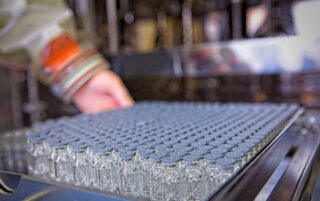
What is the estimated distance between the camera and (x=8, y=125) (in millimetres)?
2031

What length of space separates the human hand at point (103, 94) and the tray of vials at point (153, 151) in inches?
12.6

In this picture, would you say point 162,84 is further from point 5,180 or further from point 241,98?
point 5,180

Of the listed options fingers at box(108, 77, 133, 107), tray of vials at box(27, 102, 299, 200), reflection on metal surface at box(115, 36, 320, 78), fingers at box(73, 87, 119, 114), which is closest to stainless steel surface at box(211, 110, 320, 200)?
tray of vials at box(27, 102, 299, 200)

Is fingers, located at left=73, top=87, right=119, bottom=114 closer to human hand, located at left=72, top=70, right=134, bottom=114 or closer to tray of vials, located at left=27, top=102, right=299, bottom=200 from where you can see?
human hand, located at left=72, top=70, right=134, bottom=114

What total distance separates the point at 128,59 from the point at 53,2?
1.24ft

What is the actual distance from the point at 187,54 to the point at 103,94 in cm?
35

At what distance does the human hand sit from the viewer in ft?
3.54

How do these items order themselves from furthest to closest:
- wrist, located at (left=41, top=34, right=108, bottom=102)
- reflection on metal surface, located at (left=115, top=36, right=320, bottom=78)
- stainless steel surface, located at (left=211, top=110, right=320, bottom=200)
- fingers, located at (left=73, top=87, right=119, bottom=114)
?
1. fingers, located at (left=73, top=87, right=119, bottom=114)
2. wrist, located at (left=41, top=34, right=108, bottom=102)
3. reflection on metal surface, located at (left=115, top=36, right=320, bottom=78)
4. stainless steel surface, located at (left=211, top=110, right=320, bottom=200)

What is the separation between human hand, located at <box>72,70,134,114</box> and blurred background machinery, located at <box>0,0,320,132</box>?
210 mm

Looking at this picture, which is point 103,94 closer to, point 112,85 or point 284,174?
point 112,85

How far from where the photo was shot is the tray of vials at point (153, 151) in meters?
0.43

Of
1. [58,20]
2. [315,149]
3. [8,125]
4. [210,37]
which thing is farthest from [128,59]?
[8,125]

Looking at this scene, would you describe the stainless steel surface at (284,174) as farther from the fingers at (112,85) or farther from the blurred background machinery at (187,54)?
the fingers at (112,85)

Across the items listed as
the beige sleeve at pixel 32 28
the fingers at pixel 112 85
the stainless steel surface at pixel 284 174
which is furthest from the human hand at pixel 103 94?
the stainless steel surface at pixel 284 174
